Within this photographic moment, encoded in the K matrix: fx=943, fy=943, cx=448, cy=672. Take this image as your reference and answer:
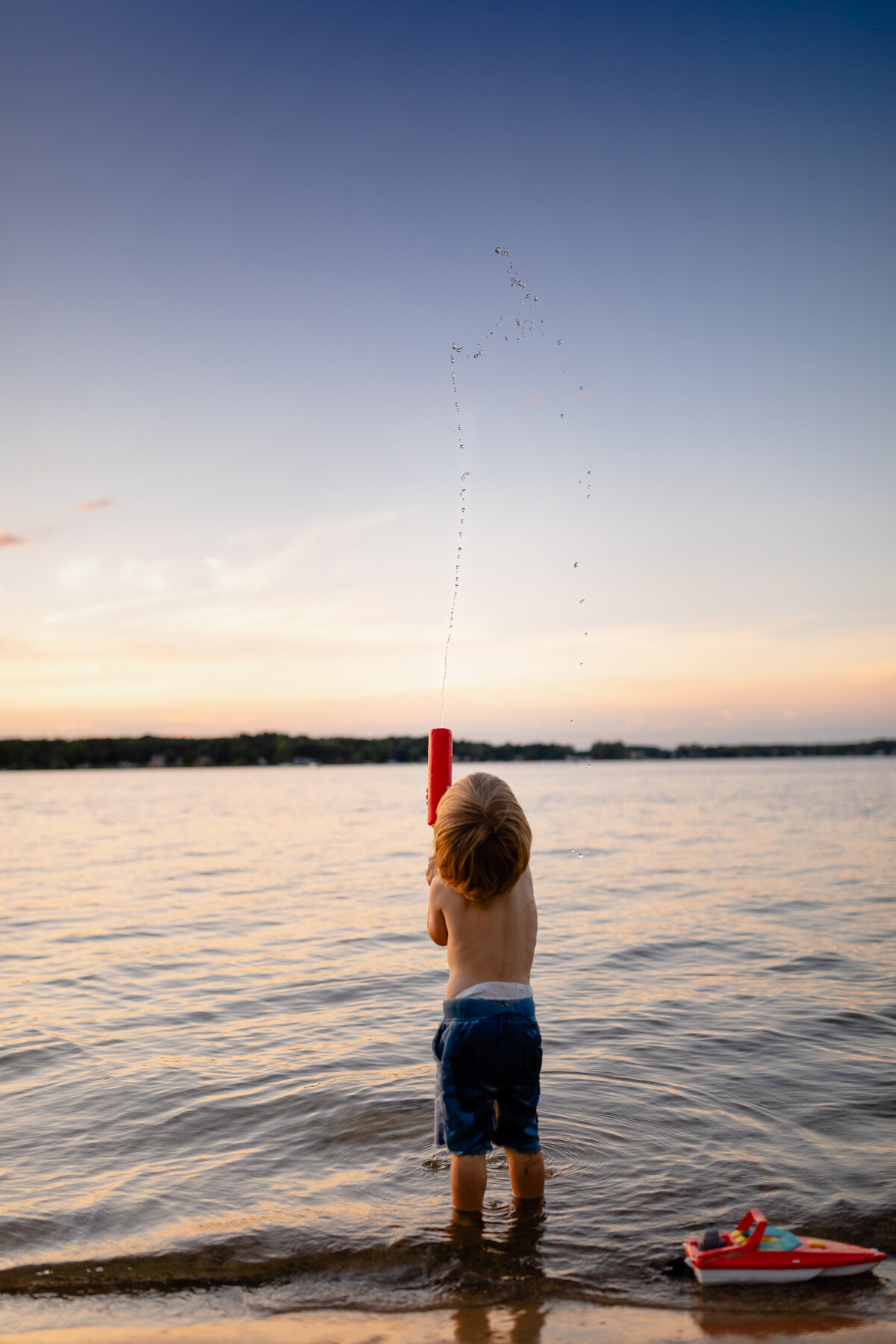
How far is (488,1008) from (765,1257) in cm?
160

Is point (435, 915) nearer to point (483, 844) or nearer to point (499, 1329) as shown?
point (483, 844)

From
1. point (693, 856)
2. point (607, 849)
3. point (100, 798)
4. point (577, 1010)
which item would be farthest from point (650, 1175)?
point (100, 798)

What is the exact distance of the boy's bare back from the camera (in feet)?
14.6

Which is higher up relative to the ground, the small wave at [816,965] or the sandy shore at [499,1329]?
the sandy shore at [499,1329]

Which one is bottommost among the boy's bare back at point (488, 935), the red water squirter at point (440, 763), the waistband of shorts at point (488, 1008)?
the waistband of shorts at point (488, 1008)

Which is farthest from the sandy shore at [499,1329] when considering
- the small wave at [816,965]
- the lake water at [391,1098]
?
the small wave at [816,965]

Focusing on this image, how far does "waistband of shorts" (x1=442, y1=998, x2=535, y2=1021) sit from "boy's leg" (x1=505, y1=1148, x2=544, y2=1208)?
0.85 meters

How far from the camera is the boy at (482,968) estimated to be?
4371 mm

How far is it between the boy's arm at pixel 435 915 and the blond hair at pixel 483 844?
10 cm

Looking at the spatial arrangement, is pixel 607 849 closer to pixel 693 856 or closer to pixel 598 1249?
pixel 693 856

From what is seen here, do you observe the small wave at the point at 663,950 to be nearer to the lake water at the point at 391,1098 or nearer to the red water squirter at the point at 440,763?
the lake water at the point at 391,1098

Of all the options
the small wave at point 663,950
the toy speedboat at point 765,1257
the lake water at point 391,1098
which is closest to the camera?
the toy speedboat at point 765,1257

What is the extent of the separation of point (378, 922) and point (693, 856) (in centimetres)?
1117

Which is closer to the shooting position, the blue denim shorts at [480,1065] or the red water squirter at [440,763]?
the blue denim shorts at [480,1065]
